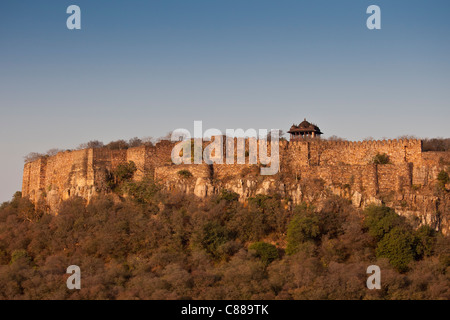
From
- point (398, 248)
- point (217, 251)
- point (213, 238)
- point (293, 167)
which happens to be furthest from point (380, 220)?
point (213, 238)

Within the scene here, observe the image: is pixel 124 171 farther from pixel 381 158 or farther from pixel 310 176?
pixel 381 158

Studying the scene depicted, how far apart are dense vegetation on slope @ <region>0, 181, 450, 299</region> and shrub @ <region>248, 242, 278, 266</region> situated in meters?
0.05

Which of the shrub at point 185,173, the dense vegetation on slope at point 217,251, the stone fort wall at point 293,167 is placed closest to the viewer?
the dense vegetation on slope at point 217,251

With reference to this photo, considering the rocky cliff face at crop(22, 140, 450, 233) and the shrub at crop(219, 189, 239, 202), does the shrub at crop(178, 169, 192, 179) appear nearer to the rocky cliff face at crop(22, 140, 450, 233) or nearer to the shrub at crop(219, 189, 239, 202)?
the rocky cliff face at crop(22, 140, 450, 233)

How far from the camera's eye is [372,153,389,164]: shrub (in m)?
45.8

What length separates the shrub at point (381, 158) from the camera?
45750 millimetres

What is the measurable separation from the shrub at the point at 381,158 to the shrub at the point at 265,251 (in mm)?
8231

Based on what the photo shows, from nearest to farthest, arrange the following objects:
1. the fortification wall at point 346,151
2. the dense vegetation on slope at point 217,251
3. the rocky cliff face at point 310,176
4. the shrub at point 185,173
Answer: the dense vegetation on slope at point 217,251 → the rocky cliff face at point 310,176 → the fortification wall at point 346,151 → the shrub at point 185,173

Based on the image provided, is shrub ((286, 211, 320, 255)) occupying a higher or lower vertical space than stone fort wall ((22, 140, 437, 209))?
lower

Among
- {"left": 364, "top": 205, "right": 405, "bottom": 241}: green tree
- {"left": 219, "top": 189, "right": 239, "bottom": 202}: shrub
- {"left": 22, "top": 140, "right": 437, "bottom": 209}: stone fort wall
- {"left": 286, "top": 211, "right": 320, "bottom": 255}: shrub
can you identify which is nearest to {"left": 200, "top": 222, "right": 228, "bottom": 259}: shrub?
{"left": 219, "top": 189, "right": 239, "bottom": 202}: shrub

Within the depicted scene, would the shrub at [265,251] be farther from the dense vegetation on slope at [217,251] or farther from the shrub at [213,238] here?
the shrub at [213,238]

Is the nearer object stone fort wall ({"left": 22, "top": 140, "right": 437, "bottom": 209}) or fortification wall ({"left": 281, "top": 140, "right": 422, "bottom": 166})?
stone fort wall ({"left": 22, "top": 140, "right": 437, "bottom": 209})

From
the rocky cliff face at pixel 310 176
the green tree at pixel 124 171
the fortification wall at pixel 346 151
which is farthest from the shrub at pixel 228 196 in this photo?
the green tree at pixel 124 171
